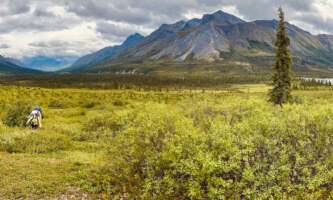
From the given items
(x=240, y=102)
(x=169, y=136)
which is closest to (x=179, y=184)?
(x=169, y=136)

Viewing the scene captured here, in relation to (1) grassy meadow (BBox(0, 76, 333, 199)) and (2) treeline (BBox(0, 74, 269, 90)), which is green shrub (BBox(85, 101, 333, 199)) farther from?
(2) treeline (BBox(0, 74, 269, 90))

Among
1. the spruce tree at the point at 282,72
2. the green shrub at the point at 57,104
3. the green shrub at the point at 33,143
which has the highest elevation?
the spruce tree at the point at 282,72

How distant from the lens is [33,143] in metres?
15.6

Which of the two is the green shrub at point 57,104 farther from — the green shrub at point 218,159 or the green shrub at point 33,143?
the green shrub at point 218,159


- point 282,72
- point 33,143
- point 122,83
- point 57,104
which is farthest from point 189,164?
point 122,83

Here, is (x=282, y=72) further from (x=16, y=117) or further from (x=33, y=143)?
(x=16, y=117)

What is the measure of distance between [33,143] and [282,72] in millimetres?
35601

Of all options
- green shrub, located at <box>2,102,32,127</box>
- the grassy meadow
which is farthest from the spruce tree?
green shrub, located at <box>2,102,32,127</box>

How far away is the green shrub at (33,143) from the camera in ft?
48.4

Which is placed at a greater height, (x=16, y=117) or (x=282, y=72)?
(x=282, y=72)

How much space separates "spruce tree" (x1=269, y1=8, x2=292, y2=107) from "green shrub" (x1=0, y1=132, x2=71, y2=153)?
31.9 meters

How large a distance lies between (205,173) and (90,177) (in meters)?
6.95

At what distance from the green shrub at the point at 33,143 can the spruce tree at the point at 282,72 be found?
31899 millimetres

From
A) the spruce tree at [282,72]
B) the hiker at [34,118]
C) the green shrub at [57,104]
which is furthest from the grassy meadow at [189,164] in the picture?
the green shrub at [57,104]
